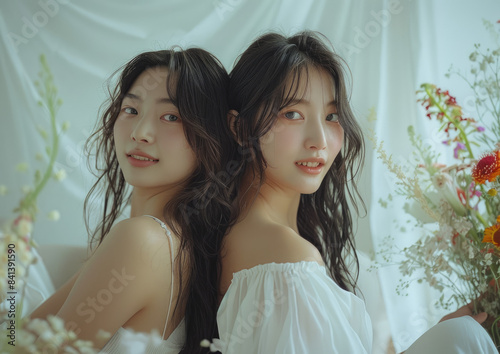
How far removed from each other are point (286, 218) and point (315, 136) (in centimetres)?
28

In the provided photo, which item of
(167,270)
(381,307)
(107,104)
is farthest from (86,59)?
(381,307)

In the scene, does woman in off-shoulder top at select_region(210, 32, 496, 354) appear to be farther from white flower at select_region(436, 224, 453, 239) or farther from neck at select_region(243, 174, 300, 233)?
white flower at select_region(436, 224, 453, 239)

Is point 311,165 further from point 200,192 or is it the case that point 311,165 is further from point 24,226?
point 24,226

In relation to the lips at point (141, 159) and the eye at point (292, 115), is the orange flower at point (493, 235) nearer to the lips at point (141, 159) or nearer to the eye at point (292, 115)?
the eye at point (292, 115)

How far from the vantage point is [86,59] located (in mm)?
2191

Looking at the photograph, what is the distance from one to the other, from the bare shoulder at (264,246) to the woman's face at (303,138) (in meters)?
0.16

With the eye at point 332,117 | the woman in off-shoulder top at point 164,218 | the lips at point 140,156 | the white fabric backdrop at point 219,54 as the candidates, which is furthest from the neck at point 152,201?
the white fabric backdrop at point 219,54

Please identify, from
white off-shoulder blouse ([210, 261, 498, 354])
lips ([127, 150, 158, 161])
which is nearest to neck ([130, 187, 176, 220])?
lips ([127, 150, 158, 161])

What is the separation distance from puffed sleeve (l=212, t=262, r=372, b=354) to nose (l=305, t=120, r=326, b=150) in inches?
13.5

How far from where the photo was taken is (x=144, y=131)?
1.51 meters

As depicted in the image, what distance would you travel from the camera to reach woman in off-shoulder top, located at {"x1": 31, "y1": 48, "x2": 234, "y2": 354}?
136 cm

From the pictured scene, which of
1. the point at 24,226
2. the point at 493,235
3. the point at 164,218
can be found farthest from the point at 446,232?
the point at 24,226

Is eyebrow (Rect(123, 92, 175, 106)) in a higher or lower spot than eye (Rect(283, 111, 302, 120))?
higher

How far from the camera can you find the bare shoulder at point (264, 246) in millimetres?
1389
